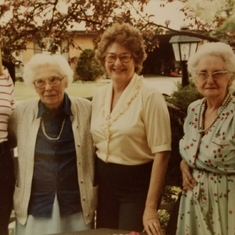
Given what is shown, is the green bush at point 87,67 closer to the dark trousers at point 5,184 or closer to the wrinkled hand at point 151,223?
the dark trousers at point 5,184

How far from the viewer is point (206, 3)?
121 inches

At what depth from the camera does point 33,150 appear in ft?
7.20

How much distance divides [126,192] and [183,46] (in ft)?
4.53

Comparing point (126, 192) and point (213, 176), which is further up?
point (213, 176)

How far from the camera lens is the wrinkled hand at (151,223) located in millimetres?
2103

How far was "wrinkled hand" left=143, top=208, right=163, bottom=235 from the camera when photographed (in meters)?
2.10

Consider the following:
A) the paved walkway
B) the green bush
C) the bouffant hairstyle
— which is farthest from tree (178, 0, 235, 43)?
the bouffant hairstyle

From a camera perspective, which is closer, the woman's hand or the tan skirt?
the woman's hand

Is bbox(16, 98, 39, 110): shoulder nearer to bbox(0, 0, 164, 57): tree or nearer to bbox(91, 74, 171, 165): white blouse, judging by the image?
bbox(91, 74, 171, 165): white blouse

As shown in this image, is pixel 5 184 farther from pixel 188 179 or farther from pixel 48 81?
pixel 188 179

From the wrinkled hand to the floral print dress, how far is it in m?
0.15

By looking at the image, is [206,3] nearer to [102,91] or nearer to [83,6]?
[83,6]

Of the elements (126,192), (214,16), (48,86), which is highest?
(214,16)

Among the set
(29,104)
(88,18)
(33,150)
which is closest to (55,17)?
(88,18)
